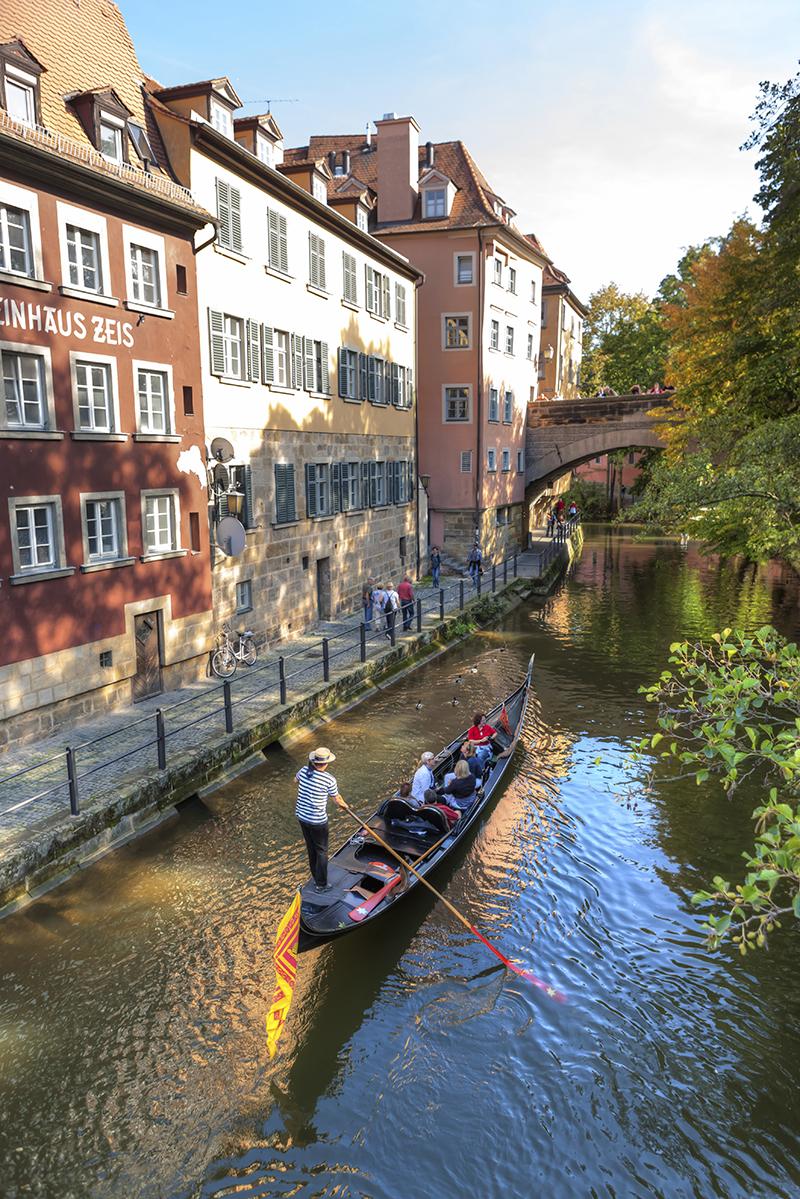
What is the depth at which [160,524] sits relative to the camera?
1684 cm

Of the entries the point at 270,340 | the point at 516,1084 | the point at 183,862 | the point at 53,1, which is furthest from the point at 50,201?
the point at 516,1084

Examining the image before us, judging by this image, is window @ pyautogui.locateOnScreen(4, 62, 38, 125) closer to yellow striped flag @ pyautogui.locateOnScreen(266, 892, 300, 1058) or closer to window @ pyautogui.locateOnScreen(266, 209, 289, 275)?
window @ pyautogui.locateOnScreen(266, 209, 289, 275)

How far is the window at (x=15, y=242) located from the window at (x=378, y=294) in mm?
14493

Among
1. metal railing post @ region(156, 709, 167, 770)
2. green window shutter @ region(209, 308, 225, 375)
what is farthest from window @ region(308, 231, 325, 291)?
metal railing post @ region(156, 709, 167, 770)

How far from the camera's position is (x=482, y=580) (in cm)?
3231

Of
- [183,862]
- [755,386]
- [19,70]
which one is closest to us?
[183,862]

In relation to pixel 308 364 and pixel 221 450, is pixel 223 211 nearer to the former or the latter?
pixel 308 364

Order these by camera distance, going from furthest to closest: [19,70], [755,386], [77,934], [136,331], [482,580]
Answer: [482,580]
[755,386]
[136,331]
[19,70]
[77,934]

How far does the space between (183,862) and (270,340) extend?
13.4m

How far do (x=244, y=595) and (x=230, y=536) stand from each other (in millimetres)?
2202

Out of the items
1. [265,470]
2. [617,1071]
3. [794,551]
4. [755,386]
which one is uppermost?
[755,386]

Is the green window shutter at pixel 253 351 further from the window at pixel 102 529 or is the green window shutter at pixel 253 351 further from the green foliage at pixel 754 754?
the green foliage at pixel 754 754

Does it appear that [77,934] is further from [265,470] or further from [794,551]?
[794,551]

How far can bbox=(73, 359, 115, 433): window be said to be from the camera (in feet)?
48.2
